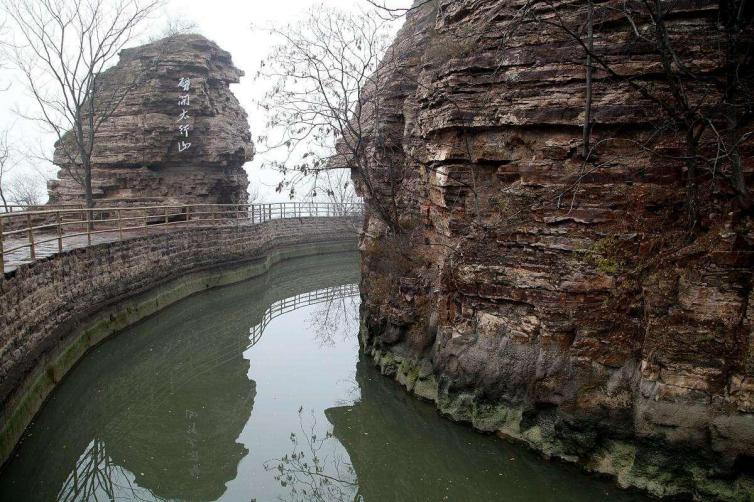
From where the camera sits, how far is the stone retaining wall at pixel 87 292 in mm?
7535

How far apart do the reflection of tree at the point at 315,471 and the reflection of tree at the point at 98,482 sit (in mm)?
1667

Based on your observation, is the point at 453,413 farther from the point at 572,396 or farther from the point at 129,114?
the point at 129,114

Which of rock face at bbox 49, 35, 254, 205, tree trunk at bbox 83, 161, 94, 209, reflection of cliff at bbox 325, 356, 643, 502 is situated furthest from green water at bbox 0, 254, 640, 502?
rock face at bbox 49, 35, 254, 205

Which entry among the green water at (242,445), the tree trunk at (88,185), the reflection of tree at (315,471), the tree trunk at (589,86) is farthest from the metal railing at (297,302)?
the tree trunk at (589,86)

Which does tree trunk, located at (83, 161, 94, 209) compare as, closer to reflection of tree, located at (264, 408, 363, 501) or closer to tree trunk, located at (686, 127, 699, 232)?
reflection of tree, located at (264, 408, 363, 501)

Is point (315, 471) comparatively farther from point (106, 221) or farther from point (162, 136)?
point (162, 136)

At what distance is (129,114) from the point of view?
71.7 feet

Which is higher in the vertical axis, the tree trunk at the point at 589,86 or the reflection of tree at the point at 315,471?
the tree trunk at the point at 589,86

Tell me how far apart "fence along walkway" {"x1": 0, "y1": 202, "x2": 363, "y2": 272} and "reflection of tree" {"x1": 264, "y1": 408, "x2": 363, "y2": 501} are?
16.1ft

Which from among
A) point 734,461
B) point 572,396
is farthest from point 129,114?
point 734,461

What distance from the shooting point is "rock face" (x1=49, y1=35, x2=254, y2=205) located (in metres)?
21.5

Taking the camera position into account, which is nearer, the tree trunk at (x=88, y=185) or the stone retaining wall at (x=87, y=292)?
the stone retaining wall at (x=87, y=292)

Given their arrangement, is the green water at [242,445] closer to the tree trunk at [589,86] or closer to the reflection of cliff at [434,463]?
the reflection of cliff at [434,463]

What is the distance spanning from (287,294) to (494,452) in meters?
13.9
